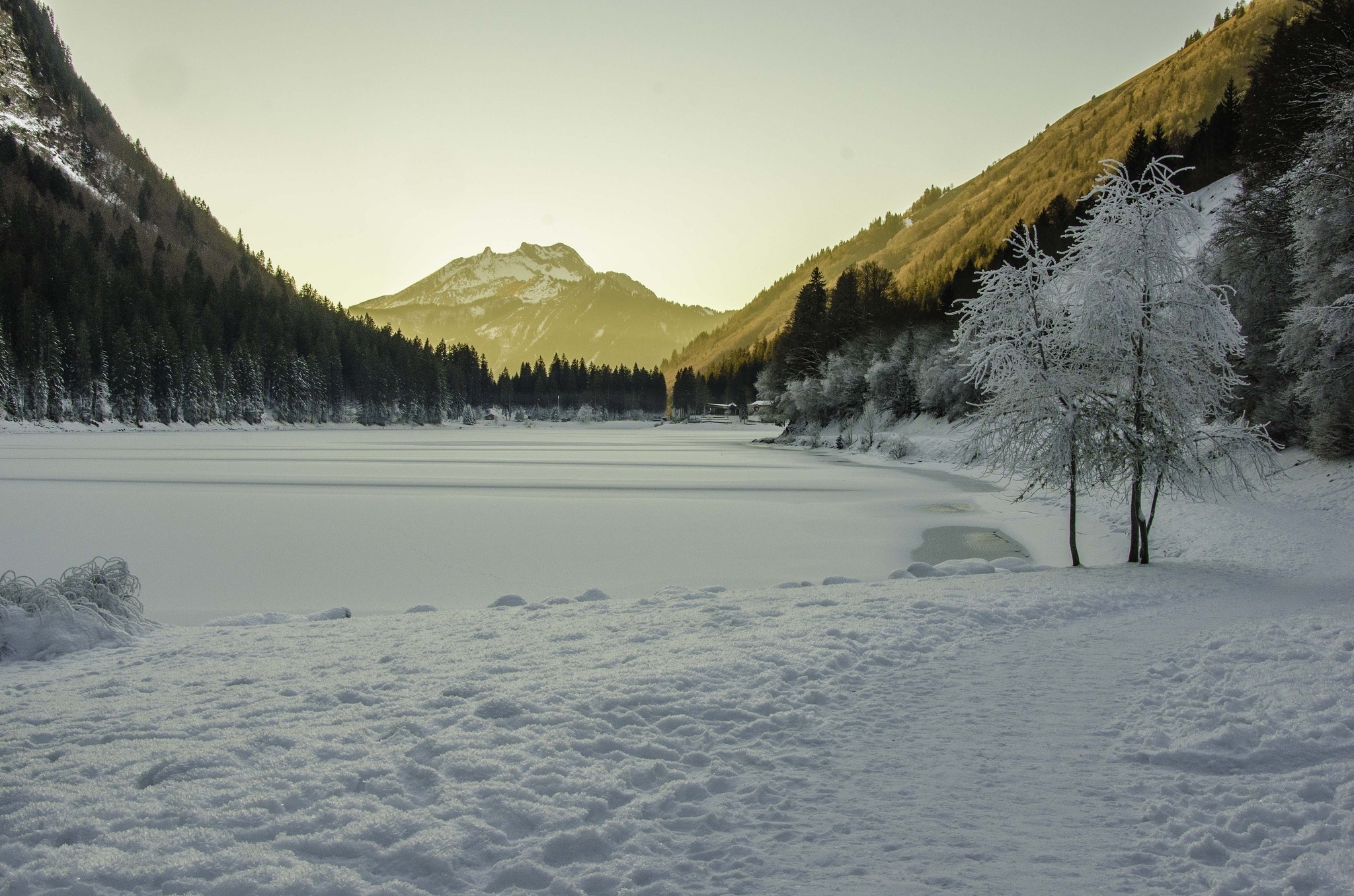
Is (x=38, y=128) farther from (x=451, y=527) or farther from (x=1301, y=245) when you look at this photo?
(x=1301, y=245)

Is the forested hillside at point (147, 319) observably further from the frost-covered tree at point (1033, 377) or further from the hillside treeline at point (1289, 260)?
the frost-covered tree at point (1033, 377)

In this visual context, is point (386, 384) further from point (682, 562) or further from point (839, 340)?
point (682, 562)

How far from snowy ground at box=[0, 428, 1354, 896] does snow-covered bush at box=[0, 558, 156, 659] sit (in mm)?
532

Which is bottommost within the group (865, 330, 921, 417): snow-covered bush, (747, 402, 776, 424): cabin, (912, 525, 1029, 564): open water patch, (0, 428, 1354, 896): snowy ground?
(912, 525, 1029, 564): open water patch

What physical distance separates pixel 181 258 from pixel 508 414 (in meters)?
79.9

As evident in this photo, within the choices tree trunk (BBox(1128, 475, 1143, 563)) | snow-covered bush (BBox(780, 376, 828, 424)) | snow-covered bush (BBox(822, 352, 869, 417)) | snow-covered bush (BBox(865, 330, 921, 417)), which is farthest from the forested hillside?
tree trunk (BBox(1128, 475, 1143, 563))

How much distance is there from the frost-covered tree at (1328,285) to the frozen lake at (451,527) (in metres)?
9.74

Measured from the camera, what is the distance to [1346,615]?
31.2ft

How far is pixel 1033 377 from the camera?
1509cm

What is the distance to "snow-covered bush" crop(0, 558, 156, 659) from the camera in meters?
8.47

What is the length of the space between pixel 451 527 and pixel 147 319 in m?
108

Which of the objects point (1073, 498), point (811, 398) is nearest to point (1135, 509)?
point (1073, 498)

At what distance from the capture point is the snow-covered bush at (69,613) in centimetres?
847

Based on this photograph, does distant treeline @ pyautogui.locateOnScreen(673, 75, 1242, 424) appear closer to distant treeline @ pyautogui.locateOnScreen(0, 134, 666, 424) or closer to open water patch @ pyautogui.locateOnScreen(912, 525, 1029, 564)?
open water patch @ pyautogui.locateOnScreen(912, 525, 1029, 564)
